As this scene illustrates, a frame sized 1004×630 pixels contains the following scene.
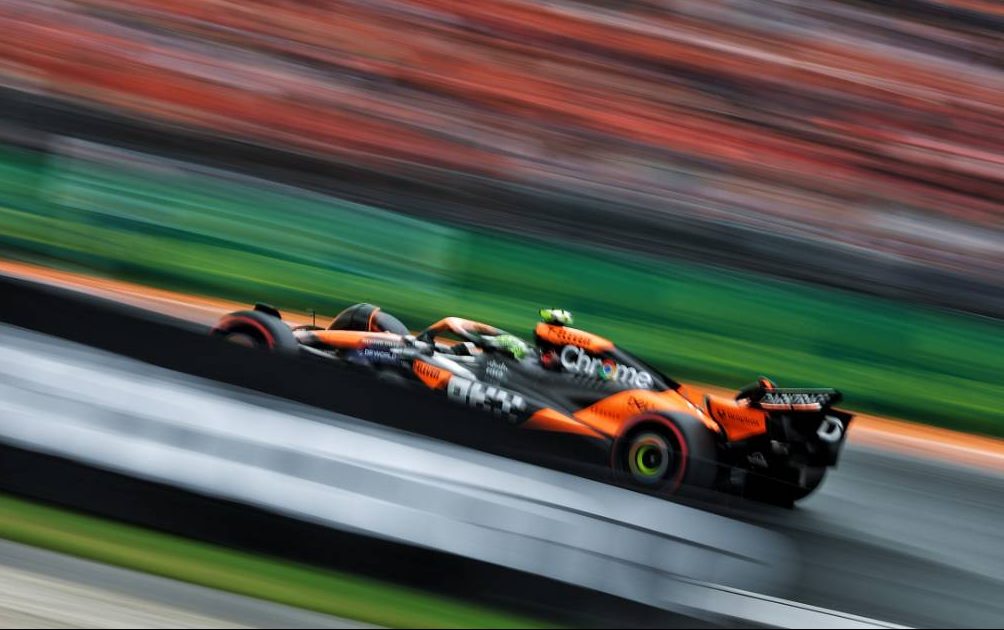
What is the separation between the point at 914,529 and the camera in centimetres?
500

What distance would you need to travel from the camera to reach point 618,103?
1101 cm

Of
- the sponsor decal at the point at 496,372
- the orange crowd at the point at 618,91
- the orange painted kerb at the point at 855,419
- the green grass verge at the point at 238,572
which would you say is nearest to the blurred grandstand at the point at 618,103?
the orange crowd at the point at 618,91

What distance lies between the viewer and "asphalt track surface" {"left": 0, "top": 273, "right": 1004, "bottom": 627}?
152 inches

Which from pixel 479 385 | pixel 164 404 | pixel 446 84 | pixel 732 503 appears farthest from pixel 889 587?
pixel 446 84

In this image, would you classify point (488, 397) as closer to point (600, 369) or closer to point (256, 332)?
point (600, 369)

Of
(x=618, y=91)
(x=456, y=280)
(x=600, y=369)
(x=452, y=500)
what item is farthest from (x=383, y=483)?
(x=618, y=91)

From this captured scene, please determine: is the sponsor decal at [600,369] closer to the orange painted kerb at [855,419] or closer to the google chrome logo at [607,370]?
the google chrome logo at [607,370]

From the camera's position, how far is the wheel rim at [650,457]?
4758mm

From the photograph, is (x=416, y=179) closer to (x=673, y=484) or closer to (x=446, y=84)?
(x=446, y=84)

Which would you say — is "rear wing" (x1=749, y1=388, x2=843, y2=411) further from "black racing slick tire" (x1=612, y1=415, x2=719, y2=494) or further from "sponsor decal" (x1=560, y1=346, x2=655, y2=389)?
"sponsor decal" (x1=560, y1=346, x2=655, y2=389)

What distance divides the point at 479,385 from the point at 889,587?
6.23 ft

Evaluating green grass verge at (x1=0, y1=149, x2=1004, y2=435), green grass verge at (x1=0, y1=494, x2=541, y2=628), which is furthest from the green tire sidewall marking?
green grass verge at (x1=0, y1=149, x2=1004, y2=435)

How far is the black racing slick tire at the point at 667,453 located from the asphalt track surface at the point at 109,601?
5.72 feet

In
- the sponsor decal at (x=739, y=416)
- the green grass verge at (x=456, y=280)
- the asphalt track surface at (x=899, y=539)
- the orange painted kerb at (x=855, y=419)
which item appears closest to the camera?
the asphalt track surface at (x=899, y=539)
